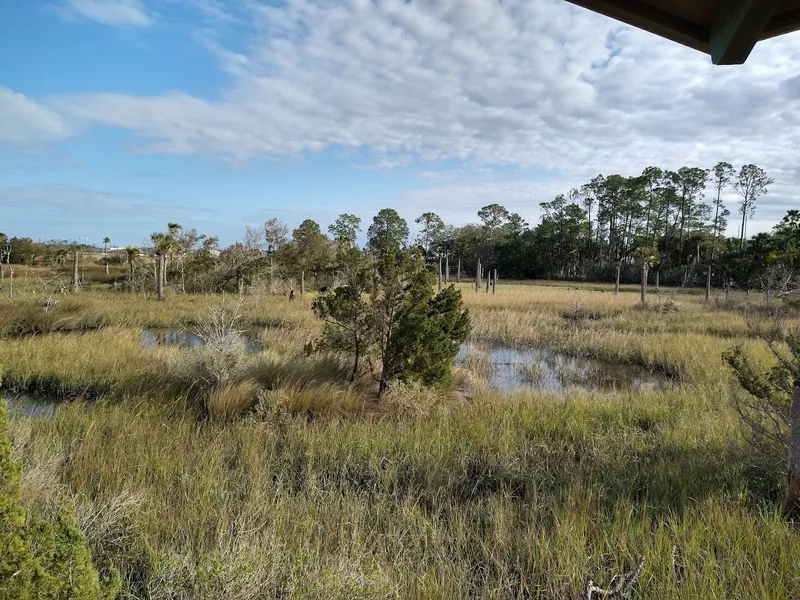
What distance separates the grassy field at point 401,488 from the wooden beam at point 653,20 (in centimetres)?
262

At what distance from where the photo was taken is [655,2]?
1640 mm

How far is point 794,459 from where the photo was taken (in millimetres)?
3111

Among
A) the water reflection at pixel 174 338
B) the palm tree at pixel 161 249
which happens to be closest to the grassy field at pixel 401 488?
the water reflection at pixel 174 338

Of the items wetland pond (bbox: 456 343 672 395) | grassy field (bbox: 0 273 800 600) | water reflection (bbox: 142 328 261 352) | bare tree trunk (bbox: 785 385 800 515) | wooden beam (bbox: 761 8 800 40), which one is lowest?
wetland pond (bbox: 456 343 672 395)

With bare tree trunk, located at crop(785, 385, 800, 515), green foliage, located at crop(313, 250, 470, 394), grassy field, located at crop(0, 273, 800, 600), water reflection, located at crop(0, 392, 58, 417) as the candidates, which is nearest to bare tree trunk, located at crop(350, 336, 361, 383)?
green foliage, located at crop(313, 250, 470, 394)

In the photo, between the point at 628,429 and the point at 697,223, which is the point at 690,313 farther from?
the point at 697,223

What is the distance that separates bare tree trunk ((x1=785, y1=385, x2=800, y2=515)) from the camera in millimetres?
3021

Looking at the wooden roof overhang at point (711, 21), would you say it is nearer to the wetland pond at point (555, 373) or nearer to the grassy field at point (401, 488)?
the grassy field at point (401, 488)

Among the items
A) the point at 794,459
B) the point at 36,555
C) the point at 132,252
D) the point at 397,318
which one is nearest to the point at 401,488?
the point at 36,555

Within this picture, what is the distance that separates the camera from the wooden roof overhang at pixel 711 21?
1.42 metres

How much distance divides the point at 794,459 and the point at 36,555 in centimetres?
432

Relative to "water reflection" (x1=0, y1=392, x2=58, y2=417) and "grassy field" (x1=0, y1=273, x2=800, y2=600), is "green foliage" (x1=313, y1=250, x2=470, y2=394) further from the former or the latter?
"water reflection" (x1=0, y1=392, x2=58, y2=417)

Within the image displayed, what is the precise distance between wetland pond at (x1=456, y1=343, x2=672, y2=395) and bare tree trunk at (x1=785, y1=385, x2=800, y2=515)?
545 centimetres

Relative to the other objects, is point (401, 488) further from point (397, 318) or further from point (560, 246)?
point (560, 246)
